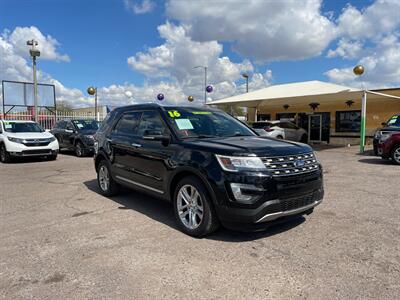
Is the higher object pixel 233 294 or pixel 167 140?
pixel 167 140

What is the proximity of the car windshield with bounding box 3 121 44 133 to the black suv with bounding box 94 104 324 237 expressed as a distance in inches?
357

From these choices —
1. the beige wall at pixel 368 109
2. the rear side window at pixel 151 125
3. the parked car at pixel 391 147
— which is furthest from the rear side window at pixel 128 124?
the beige wall at pixel 368 109

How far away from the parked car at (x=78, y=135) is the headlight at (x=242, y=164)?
1111cm

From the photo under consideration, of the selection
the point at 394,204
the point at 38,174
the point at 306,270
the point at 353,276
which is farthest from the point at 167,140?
the point at 38,174

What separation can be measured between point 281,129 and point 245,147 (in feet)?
48.1

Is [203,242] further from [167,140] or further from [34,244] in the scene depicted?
[34,244]

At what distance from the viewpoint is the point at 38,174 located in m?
9.62

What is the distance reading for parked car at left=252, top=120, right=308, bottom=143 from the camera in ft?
57.4

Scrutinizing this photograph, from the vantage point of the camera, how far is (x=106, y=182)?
21.9ft

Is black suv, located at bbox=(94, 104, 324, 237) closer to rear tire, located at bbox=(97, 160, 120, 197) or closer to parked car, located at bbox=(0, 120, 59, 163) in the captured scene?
rear tire, located at bbox=(97, 160, 120, 197)

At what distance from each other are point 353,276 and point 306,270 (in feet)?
1.43

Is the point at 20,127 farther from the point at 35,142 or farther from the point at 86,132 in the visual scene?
the point at 86,132

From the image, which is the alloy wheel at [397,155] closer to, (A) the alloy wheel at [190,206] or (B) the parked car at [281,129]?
(B) the parked car at [281,129]

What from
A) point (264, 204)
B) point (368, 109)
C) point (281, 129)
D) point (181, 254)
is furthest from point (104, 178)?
point (368, 109)
